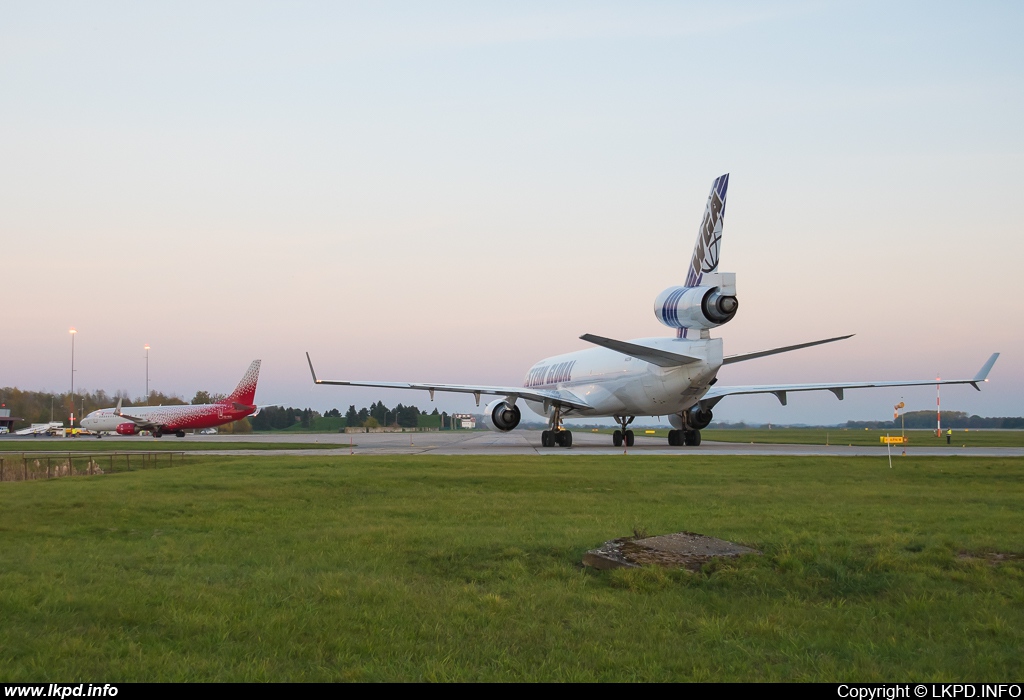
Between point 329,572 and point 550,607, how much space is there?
2.50 m

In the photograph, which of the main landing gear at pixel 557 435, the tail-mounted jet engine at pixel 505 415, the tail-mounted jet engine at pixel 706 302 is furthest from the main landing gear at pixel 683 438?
the tail-mounted jet engine at pixel 706 302

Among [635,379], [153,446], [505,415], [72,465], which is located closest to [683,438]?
[635,379]

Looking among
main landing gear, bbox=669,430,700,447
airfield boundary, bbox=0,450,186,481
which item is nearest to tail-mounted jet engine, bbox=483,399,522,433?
main landing gear, bbox=669,430,700,447

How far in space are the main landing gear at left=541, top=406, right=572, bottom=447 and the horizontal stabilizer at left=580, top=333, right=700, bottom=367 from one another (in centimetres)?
775

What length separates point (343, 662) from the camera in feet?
18.7

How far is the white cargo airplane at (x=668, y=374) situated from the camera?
31.1 m

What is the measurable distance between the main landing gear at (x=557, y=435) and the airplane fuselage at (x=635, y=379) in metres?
0.57

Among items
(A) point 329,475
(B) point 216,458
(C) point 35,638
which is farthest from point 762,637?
(B) point 216,458

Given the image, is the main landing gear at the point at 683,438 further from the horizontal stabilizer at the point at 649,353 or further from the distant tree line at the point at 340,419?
the distant tree line at the point at 340,419

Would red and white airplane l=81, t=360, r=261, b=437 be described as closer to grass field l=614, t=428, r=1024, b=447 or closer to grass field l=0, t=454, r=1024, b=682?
grass field l=614, t=428, r=1024, b=447

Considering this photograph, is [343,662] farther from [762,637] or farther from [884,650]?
[884,650]

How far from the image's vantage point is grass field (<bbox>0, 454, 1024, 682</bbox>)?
224 inches

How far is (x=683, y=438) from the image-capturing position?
40625mm

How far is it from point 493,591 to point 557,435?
1304 inches
